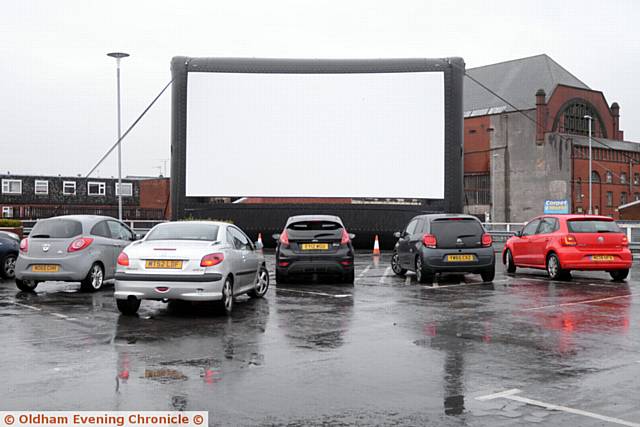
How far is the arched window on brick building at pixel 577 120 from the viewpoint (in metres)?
73.6

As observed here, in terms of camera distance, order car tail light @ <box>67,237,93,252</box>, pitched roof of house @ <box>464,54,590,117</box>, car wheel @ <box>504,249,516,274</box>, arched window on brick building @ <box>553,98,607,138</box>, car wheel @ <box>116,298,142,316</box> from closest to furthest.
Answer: car wheel @ <box>116,298,142,316</box>
car tail light @ <box>67,237,93,252</box>
car wheel @ <box>504,249,516,274</box>
arched window on brick building @ <box>553,98,607,138</box>
pitched roof of house @ <box>464,54,590,117</box>

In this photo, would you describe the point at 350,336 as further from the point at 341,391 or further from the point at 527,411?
the point at 527,411

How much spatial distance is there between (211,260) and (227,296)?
0.71m

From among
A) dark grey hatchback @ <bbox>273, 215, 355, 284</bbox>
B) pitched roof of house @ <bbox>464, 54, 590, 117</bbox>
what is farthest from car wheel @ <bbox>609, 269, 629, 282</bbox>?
pitched roof of house @ <bbox>464, 54, 590, 117</bbox>

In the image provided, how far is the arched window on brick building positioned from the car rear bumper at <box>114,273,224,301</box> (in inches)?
2670

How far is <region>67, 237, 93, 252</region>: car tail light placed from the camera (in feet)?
43.5

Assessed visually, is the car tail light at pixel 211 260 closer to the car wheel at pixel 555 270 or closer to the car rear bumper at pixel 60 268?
the car rear bumper at pixel 60 268

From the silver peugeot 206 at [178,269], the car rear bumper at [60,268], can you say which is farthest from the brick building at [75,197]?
the silver peugeot 206 at [178,269]

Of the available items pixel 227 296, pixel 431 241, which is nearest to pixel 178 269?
pixel 227 296

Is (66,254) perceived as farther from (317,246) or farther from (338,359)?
(338,359)

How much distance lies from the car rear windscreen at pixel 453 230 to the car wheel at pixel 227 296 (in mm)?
5886

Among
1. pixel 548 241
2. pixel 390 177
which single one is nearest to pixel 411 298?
pixel 548 241

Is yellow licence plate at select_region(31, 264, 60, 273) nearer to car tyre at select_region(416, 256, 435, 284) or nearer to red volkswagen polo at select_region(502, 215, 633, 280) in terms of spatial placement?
car tyre at select_region(416, 256, 435, 284)

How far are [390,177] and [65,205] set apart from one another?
154ft
